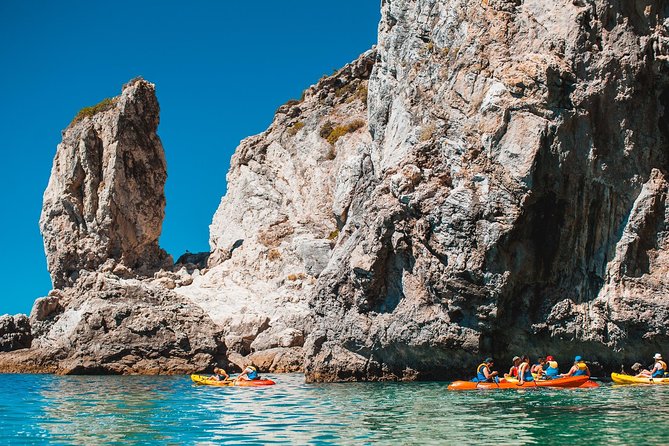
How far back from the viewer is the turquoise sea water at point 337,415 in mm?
15141

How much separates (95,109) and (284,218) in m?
23.5

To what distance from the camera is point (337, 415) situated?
752 inches

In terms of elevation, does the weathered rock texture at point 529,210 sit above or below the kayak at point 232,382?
above

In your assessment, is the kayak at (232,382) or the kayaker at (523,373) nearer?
the kayaker at (523,373)

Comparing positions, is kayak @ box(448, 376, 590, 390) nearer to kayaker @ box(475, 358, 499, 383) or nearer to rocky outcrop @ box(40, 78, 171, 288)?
kayaker @ box(475, 358, 499, 383)

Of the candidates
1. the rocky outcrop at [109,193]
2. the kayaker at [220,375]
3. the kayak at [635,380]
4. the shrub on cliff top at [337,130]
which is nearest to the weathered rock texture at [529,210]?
the kayak at [635,380]

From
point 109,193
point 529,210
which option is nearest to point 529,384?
point 529,210

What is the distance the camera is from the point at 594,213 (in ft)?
96.2

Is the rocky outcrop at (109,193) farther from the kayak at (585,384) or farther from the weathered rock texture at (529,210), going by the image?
the kayak at (585,384)

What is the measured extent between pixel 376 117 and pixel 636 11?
13.8 m

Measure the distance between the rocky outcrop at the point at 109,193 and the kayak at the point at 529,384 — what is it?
45.2 m

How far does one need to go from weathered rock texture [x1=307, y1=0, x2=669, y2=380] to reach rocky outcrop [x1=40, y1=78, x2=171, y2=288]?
4018 centimetres

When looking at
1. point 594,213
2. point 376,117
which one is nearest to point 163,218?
point 376,117

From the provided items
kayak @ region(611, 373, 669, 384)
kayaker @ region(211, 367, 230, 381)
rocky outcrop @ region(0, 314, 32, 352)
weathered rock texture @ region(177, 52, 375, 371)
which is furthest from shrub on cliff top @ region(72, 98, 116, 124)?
kayak @ region(611, 373, 669, 384)
